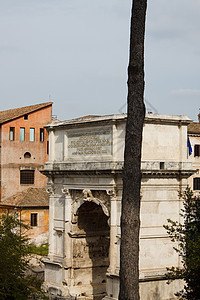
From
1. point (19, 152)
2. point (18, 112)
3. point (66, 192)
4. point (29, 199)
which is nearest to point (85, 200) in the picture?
point (66, 192)

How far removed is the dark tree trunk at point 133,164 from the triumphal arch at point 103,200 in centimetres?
741

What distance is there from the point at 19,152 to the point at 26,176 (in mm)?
1766

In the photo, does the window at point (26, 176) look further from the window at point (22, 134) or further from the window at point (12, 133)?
the window at point (12, 133)

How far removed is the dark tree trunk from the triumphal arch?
741 cm

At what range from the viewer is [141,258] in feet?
64.7

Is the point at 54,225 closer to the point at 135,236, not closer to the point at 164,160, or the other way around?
the point at 164,160

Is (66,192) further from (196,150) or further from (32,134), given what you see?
(196,150)

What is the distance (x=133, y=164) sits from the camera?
12.1 m

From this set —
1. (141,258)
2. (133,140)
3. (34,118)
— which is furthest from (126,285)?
(34,118)

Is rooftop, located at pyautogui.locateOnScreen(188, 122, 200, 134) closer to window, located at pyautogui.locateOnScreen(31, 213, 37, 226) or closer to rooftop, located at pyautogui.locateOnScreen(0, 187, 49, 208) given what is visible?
rooftop, located at pyautogui.locateOnScreen(0, 187, 49, 208)

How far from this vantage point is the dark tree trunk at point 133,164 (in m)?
11.7

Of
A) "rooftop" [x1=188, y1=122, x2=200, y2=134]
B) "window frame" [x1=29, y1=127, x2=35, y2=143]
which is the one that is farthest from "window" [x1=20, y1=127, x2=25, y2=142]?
"rooftop" [x1=188, y1=122, x2=200, y2=134]

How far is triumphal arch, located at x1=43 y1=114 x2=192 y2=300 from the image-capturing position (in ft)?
65.2

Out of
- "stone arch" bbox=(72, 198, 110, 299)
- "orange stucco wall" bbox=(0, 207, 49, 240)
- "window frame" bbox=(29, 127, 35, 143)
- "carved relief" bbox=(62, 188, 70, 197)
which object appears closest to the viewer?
"carved relief" bbox=(62, 188, 70, 197)
